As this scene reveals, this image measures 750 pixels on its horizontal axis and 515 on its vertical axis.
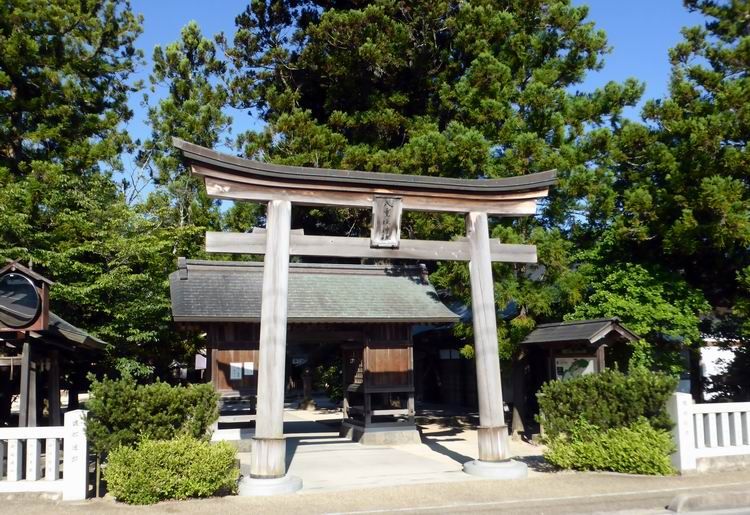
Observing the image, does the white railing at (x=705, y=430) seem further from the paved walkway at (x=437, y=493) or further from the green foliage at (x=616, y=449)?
the paved walkway at (x=437, y=493)

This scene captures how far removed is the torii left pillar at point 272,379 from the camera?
9.84m

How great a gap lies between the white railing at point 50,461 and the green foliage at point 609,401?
746cm

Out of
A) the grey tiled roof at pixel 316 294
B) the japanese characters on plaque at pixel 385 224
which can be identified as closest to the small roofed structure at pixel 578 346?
the grey tiled roof at pixel 316 294

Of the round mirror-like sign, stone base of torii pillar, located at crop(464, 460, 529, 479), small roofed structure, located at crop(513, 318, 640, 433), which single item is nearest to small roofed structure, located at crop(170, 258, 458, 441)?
small roofed structure, located at crop(513, 318, 640, 433)

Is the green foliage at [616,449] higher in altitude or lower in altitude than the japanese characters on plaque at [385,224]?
lower

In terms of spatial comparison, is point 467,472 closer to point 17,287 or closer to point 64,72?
point 17,287

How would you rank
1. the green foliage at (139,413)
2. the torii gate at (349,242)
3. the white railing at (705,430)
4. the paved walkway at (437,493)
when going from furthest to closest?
the white railing at (705,430), the torii gate at (349,242), the green foliage at (139,413), the paved walkway at (437,493)

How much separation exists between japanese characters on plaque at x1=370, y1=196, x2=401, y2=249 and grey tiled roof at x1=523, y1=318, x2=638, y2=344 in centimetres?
500

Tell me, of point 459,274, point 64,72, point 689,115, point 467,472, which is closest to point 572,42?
point 689,115

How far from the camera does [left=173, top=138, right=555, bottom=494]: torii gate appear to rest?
10.1m

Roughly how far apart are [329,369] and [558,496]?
61.5 feet

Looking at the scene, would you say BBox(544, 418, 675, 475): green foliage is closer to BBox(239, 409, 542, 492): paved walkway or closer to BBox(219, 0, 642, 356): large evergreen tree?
BBox(239, 409, 542, 492): paved walkway

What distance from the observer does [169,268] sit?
20.7m

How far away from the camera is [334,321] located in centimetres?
Result: 1606
